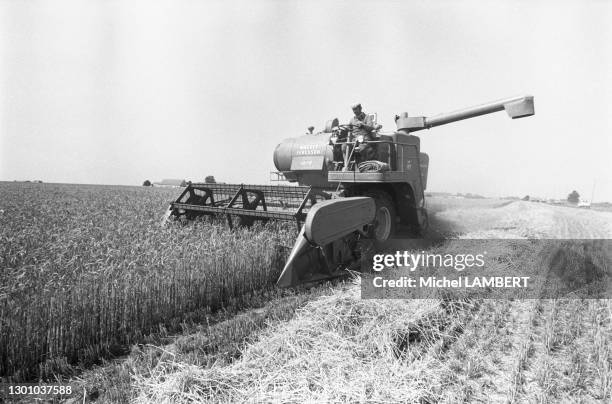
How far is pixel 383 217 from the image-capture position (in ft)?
22.9

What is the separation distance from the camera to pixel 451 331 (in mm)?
3258

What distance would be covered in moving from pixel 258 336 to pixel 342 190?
3.31 meters

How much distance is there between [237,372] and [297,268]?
1.97m

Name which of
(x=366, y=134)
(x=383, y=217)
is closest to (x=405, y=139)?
(x=366, y=134)

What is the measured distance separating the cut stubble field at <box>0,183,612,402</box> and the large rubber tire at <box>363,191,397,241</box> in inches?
85.1

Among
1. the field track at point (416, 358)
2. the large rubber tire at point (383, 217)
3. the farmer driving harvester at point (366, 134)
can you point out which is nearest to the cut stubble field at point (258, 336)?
the field track at point (416, 358)

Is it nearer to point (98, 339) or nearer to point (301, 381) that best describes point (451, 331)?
point (301, 381)

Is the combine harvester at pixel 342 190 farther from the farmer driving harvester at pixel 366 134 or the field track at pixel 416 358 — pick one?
the field track at pixel 416 358

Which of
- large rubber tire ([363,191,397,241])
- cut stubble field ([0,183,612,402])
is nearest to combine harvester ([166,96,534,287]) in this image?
large rubber tire ([363,191,397,241])

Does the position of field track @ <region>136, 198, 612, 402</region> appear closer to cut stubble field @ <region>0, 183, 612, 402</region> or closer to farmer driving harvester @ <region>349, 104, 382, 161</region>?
cut stubble field @ <region>0, 183, 612, 402</region>

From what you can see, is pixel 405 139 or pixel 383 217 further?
pixel 405 139

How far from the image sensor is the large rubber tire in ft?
21.8

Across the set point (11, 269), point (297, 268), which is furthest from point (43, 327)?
point (297, 268)

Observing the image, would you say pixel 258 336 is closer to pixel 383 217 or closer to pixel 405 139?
pixel 383 217
